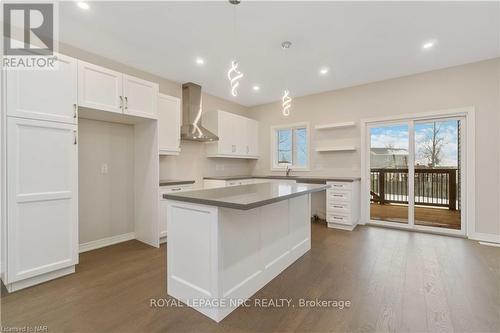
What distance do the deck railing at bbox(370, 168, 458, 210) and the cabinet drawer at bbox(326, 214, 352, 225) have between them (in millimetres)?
982

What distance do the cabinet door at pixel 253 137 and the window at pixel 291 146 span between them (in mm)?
434

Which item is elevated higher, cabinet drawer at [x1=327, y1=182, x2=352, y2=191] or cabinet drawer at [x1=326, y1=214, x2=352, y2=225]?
cabinet drawer at [x1=327, y1=182, x2=352, y2=191]

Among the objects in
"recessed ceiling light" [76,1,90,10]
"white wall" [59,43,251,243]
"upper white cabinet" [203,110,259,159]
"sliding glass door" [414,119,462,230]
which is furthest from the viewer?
"upper white cabinet" [203,110,259,159]

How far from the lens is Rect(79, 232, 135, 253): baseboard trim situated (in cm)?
315

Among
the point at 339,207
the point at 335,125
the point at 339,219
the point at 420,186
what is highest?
the point at 335,125

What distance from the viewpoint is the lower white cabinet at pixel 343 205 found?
4.14 m

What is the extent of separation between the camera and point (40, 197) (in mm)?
2229

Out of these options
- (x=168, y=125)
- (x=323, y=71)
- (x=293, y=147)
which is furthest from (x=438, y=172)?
(x=168, y=125)

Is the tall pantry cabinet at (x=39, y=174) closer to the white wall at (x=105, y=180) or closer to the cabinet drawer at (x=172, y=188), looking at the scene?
the white wall at (x=105, y=180)

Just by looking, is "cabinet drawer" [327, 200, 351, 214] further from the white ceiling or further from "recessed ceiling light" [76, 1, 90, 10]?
"recessed ceiling light" [76, 1, 90, 10]

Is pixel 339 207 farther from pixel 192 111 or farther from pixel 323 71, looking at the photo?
pixel 192 111

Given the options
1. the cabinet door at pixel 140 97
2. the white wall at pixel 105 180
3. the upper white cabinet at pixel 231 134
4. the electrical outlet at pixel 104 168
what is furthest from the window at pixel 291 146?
the electrical outlet at pixel 104 168

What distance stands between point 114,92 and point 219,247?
2.48 m

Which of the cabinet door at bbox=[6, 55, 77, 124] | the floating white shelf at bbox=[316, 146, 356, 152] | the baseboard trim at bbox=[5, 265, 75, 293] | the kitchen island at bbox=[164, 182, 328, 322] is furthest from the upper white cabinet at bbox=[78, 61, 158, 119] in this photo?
the floating white shelf at bbox=[316, 146, 356, 152]
